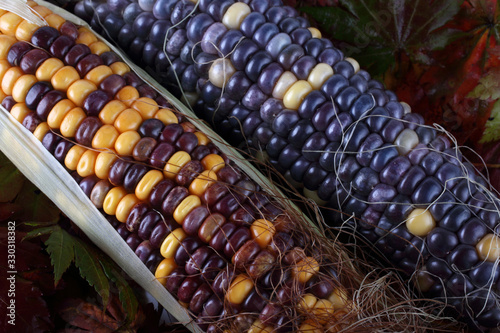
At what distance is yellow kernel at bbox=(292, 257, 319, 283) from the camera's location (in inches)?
34.4

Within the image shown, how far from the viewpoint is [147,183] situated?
3.05 feet

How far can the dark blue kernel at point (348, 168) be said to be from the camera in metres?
1.00

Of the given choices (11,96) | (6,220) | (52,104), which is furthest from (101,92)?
(6,220)

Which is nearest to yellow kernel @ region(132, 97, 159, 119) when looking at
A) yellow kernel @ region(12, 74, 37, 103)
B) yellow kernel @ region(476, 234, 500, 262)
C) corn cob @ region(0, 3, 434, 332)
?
corn cob @ region(0, 3, 434, 332)

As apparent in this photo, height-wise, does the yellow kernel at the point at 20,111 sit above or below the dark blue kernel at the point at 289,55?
below

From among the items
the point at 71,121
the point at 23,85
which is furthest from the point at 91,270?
the point at 23,85

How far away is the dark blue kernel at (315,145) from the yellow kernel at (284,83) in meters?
0.12

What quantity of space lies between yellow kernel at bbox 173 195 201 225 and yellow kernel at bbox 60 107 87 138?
27cm

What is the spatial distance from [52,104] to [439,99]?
3.32 feet

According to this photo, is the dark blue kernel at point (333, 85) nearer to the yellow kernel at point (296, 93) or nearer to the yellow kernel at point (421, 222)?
the yellow kernel at point (296, 93)

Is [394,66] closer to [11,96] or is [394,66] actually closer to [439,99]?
[439,99]

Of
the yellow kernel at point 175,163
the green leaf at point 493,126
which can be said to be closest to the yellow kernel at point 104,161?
the yellow kernel at point 175,163

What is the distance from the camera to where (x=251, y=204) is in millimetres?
956

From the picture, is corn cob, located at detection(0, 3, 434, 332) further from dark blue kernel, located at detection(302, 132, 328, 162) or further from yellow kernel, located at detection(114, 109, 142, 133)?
dark blue kernel, located at detection(302, 132, 328, 162)
